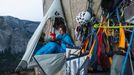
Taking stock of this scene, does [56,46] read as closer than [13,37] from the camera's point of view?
Yes

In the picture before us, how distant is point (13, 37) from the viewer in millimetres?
11398

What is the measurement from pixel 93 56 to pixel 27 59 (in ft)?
7.10

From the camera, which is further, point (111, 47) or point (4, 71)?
point (4, 71)

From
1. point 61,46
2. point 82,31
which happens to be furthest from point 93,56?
point 61,46

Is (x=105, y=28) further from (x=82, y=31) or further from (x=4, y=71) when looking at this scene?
(x=4, y=71)

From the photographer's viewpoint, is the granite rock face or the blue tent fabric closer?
the blue tent fabric

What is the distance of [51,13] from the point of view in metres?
6.02

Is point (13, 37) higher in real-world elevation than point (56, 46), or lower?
higher

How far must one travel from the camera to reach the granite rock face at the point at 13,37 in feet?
36.2

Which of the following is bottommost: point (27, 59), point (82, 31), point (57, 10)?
point (27, 59)

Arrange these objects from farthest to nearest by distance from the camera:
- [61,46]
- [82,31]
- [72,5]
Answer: [72,5] < [61,46] < [82,31]

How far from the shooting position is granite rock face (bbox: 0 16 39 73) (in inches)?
435

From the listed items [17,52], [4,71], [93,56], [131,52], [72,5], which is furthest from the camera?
[17,52]

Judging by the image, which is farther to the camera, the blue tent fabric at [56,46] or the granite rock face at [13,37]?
the granite rock face at [13,37]
